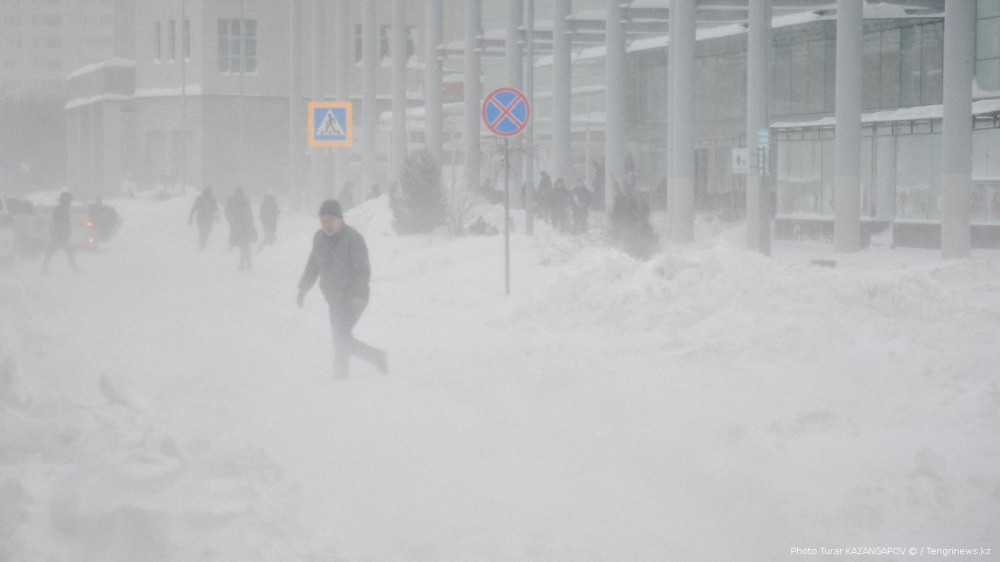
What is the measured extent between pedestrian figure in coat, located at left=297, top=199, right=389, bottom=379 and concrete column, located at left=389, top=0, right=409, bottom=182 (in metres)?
36.7

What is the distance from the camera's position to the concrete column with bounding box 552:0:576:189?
41688 mm

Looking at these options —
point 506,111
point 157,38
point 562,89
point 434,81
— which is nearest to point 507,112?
point 506,111

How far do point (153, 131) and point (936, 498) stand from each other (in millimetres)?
67066

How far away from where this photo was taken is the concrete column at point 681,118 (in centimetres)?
3394

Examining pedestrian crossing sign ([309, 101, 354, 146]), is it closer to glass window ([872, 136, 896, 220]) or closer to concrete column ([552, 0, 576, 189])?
glass window ([872, 136, 896, 220])

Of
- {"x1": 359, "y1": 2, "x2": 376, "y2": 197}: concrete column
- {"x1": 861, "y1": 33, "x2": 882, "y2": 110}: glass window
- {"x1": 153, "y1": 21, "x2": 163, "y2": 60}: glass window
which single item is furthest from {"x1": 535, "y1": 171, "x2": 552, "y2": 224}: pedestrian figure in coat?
{"x1": 153, "y1": 21, "x2": 163, "y2": 60}: glass window

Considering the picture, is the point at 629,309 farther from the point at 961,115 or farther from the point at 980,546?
the point at 961,115

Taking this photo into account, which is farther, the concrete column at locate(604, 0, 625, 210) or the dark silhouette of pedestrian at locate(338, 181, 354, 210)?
the dark silhouette of pedestrian at locate(338, 181, 354, 210)

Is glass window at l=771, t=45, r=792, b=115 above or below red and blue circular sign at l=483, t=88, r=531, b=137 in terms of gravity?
above

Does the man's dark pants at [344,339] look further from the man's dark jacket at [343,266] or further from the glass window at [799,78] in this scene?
the glass window at [799,78]

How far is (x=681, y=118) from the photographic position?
34375mm

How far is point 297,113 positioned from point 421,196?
2627 centimetres

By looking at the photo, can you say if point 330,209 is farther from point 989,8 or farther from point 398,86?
point 398,86

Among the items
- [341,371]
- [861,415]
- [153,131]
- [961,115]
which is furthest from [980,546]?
[153,131]
